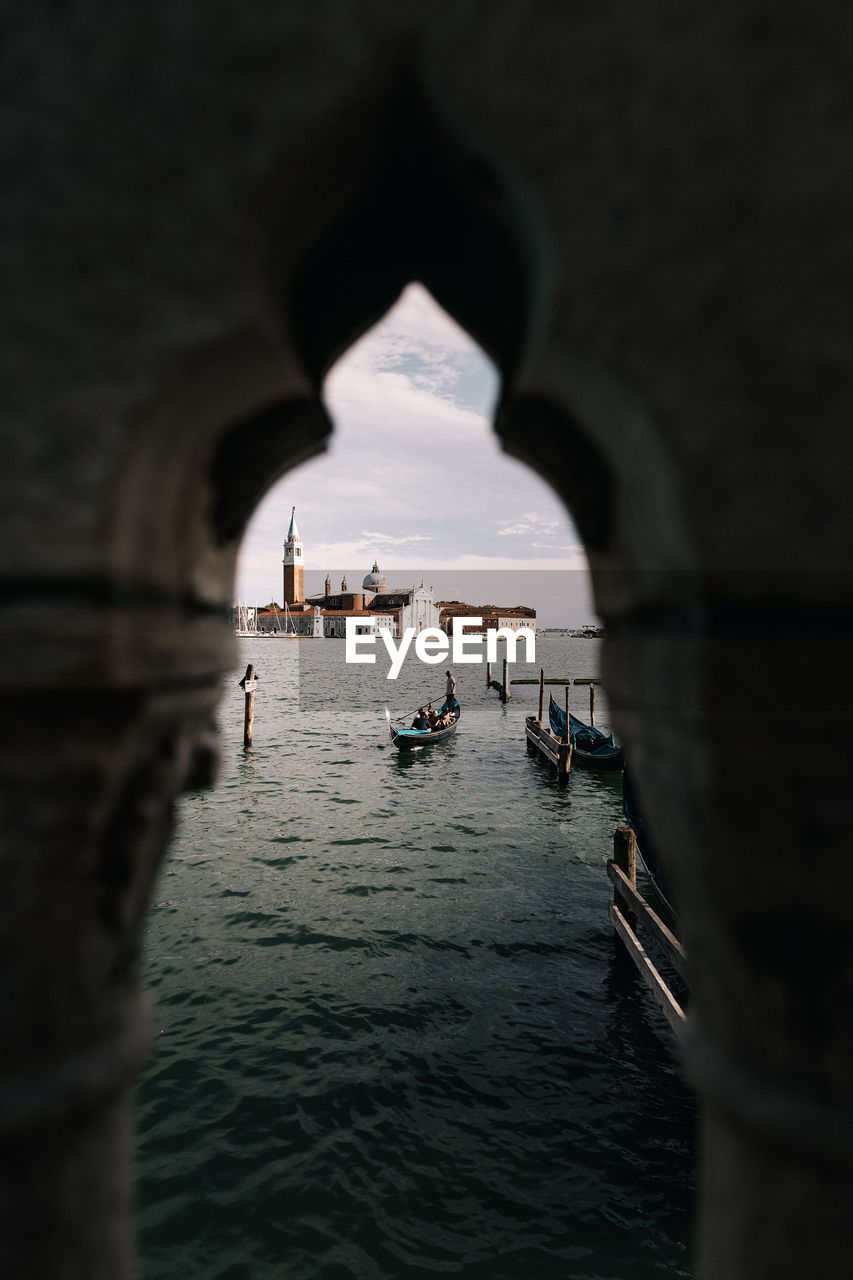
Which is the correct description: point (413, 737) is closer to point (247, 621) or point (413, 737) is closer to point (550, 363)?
point (550, 363)

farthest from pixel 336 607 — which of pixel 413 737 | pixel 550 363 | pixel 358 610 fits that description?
pixel 550 363

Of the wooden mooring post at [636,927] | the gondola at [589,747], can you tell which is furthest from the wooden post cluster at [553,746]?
the wooden mooring post at [636,927]

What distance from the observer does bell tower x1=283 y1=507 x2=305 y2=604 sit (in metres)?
111

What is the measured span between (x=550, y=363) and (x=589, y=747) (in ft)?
61.0

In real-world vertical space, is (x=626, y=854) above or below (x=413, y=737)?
above

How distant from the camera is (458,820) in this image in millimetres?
13359

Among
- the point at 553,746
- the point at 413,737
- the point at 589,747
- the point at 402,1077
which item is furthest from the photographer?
the point at 413,737

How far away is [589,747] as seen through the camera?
1878 centimetres

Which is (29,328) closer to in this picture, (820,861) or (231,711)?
(820,861)

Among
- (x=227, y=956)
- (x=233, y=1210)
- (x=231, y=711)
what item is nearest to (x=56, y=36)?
(x=233, y=1210)

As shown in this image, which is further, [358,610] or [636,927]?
[358,610]

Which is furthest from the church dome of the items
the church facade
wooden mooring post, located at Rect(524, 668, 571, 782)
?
wooden mooring post, located at Rect(524, 668, 571, 782)

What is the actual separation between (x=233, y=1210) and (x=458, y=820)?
30.2ft

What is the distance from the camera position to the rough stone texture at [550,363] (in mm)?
874
